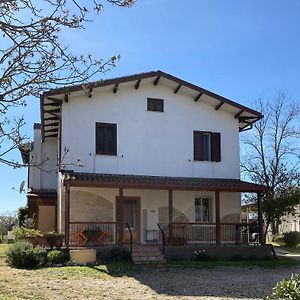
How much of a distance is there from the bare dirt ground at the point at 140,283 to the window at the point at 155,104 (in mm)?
9031

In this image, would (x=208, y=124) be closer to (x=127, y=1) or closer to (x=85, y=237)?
(x=85, y=237)

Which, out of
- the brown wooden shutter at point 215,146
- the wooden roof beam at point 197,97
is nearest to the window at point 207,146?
the brown wooden shutter at point 215,146

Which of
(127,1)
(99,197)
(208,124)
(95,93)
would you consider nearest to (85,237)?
(99,197)

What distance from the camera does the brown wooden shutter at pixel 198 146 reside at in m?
25.1

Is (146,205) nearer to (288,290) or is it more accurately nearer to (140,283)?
(140,283)

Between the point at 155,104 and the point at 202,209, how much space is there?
564 cm

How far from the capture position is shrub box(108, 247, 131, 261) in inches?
784

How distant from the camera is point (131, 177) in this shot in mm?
22766

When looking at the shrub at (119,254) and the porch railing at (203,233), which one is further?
the porch railing at (203,233)

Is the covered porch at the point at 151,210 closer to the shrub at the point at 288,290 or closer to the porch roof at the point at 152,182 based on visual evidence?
the porch roof at the point at 152,182

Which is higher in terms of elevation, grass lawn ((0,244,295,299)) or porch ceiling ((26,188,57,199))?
porch ceiling ((26,188,57,199))

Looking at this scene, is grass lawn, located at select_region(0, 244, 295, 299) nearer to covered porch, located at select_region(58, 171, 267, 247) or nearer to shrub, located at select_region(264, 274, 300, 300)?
covered porch, located at select_region(58, 171, 267, 247)

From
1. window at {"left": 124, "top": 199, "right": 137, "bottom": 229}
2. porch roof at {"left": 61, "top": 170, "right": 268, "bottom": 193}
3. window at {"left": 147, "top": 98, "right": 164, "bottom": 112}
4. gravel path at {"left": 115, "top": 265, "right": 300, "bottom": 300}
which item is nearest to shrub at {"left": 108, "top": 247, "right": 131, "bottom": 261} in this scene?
gravel path at {"left": 115, "top": 265, "right": 300, "bottom": 300}

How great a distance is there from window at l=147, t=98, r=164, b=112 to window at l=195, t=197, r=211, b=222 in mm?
4784
